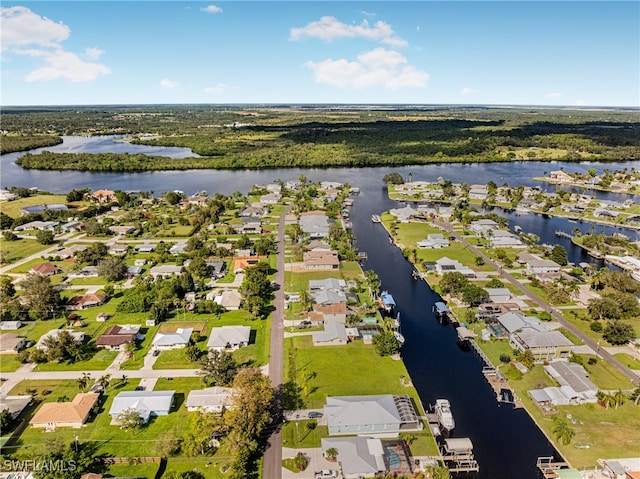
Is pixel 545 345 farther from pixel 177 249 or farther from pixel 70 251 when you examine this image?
pixel 70 251

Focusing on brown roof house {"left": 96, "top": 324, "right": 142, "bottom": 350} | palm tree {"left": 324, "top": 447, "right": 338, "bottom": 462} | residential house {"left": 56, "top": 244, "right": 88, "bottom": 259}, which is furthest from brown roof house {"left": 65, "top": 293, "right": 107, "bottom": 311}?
palm tree {"left": 324, "top": 447, "right": 338, "bottom": 462}

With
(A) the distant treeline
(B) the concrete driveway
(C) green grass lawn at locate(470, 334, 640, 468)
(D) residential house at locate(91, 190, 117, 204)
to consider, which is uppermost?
(A) the distant treeline

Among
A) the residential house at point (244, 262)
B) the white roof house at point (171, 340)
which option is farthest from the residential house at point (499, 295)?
the white roof house at point (171, 340)

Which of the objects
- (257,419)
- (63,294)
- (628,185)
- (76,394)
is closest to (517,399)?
(257,419)

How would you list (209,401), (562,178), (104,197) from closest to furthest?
(209,401), (104,197), (562,178)

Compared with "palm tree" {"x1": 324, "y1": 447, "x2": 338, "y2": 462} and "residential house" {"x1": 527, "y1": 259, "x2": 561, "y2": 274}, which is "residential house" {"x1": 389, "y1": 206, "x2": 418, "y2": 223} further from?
"palm tree" {"x1": 324, "y1": 447, "x2": 338, "y2": 462}

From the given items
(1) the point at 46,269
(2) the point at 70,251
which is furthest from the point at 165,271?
(2) the point at 70,251
